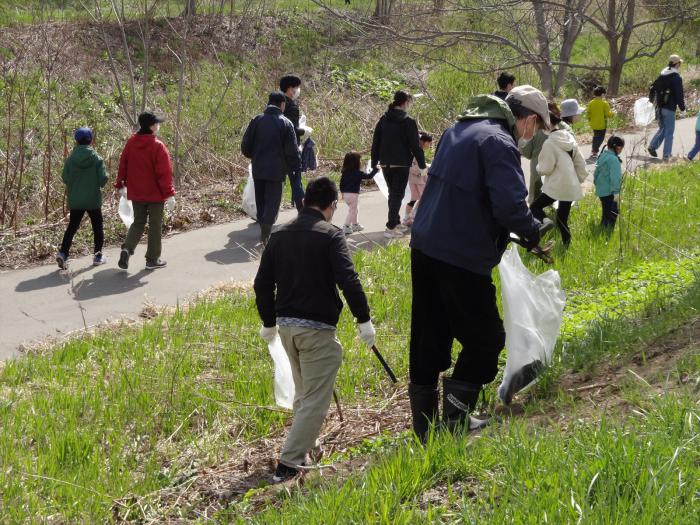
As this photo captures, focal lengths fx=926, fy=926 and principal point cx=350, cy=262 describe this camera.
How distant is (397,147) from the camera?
10.9 m

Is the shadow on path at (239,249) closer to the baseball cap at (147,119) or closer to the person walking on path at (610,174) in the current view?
the baseball cap at (147,119)

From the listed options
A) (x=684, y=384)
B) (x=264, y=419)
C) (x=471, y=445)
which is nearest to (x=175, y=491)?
(x=264, y=419)

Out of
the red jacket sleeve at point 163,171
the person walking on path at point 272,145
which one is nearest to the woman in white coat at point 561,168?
the person walking on path at point 272,145

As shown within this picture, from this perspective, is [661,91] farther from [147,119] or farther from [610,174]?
[147,119]

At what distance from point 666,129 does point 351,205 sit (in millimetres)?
6932

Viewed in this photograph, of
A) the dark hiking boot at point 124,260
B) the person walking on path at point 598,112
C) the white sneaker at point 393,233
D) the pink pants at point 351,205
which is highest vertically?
the person walking on path at point 598,112

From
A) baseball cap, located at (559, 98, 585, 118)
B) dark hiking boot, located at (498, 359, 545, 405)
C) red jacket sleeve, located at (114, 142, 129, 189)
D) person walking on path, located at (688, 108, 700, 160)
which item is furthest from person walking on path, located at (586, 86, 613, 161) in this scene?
dark hiking boot, located at (498, 359, 545, 405)

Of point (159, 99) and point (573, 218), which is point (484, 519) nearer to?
point (573, 218)

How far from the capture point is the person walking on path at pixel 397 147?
1085cm

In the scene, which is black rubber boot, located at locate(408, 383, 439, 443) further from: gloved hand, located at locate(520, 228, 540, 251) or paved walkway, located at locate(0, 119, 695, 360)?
paved walkway, located at locate(0, 119, 695, 360)

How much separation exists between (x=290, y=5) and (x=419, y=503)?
27.2 m

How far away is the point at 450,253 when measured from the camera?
4.86 metres

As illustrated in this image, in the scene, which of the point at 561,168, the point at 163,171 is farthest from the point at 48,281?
the point at 561,168

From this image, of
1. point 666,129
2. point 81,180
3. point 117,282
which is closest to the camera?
point 117,282
